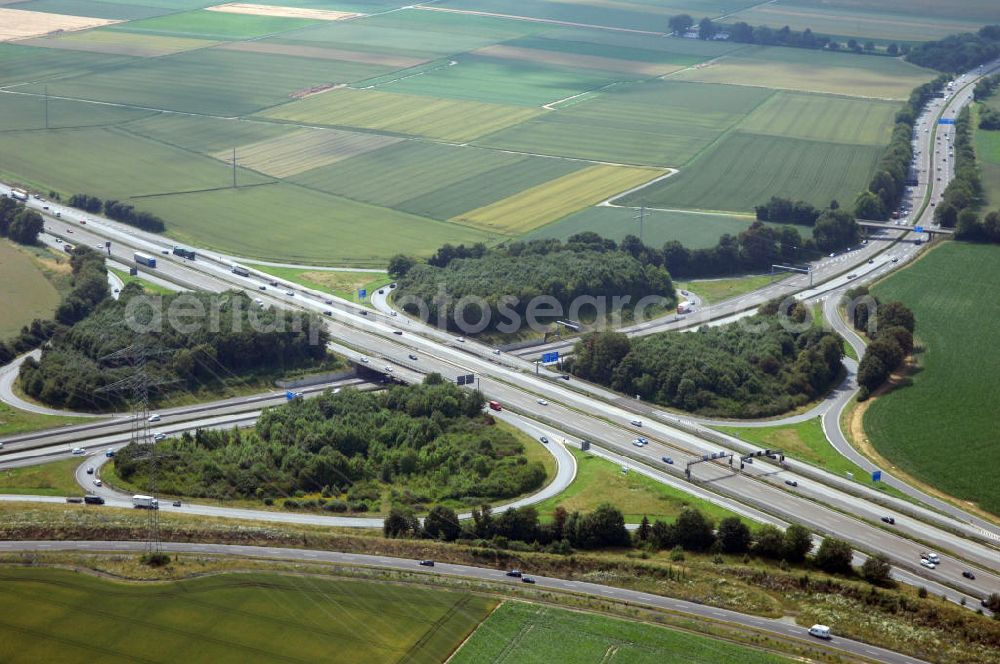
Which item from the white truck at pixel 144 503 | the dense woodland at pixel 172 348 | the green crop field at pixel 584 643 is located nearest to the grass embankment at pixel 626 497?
the green crop field at pixel 584 643

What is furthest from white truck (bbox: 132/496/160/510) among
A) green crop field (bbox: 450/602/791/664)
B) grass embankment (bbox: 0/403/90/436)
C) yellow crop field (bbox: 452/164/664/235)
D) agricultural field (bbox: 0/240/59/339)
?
yellow crop field (bbox: 452/164/664/235)

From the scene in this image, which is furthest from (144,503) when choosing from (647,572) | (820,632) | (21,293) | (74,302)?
(21,293)

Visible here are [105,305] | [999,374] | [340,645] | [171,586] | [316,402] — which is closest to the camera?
[340,645]

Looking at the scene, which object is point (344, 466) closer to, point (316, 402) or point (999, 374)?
point (316, 402)

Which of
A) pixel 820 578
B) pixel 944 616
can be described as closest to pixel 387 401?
pixel 820 578

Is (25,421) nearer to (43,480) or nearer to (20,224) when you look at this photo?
(43,480)

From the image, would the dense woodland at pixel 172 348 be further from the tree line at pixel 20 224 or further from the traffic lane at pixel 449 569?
the traffic lane at pixel 449 569
